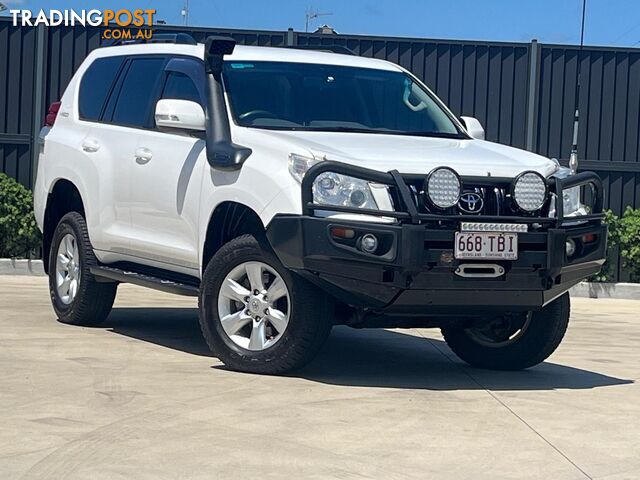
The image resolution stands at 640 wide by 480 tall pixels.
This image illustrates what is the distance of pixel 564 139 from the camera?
15.5m

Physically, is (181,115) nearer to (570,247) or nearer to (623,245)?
(570,247)

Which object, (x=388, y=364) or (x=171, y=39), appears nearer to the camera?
(x=388, y=364)

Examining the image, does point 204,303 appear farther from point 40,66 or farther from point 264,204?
point 40,66

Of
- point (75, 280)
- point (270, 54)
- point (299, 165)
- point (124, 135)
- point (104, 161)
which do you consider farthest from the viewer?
point (75, 280)

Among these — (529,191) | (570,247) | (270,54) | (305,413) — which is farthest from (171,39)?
(305,413)

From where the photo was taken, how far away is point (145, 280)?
802 cm

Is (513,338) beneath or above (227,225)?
beneath

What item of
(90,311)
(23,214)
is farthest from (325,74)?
(23,214)

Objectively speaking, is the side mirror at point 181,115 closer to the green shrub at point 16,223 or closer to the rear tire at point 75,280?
the rear tire at point 75,280

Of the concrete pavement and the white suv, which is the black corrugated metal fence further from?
the concrete pavement

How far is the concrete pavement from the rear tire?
0.15 meters

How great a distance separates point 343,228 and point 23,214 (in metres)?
8.33

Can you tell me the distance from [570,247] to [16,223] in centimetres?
843

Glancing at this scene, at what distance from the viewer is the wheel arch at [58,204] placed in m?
9.20
